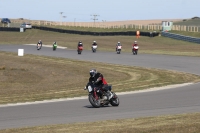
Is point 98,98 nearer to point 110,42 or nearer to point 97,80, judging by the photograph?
point 97,80

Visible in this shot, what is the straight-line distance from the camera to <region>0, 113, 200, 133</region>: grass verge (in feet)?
37.4

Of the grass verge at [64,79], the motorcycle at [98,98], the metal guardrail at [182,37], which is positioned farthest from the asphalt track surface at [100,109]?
the metal guardrail at [182,37]

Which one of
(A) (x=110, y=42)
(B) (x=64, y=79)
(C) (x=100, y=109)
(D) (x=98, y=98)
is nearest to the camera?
(C) (x=100, y=109)

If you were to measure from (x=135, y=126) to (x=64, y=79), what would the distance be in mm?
20031

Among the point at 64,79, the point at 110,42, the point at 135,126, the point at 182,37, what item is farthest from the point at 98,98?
the point at 182,37

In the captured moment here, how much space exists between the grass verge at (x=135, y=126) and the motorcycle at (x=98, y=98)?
4.33 meters

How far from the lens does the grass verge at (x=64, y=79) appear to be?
25.5m

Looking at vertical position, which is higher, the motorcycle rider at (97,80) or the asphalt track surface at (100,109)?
the motorcycle rider at (97,80)

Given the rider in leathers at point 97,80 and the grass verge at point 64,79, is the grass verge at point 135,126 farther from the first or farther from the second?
the grass verge at point 64,79

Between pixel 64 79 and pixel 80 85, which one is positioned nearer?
pixel 80 85

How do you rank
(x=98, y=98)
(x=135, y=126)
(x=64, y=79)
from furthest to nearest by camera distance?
(x=64, y=79) < (x=98, y=98) < (x=135, y=126)

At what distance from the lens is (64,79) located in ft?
106

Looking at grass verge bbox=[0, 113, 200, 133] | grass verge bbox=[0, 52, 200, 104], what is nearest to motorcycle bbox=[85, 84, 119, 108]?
grass verge bbox=[0, 113, 200, 133]

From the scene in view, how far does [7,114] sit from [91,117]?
302cm
